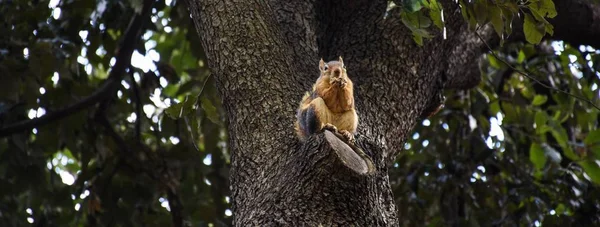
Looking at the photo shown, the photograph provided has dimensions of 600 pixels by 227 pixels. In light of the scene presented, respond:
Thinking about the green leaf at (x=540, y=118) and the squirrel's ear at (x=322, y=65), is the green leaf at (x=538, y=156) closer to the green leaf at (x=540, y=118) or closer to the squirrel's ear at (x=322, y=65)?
the green leaf at (x=540, y=118)

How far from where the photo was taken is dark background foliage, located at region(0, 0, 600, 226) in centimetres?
641

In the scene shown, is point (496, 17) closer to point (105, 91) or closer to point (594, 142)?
point (594, 142)

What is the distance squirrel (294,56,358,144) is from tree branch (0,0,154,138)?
7.76ft

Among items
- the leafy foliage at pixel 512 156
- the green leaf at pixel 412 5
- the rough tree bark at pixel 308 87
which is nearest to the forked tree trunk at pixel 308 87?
the rough tree bark at pixel 308 87

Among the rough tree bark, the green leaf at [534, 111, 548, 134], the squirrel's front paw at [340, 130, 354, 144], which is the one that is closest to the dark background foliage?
the green leaf at [534, 111, 548, 134]

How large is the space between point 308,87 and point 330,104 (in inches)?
6.3

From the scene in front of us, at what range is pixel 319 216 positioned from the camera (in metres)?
3.38

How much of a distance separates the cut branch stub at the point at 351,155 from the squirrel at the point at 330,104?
359 millimetres

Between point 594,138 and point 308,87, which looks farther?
point 594,138

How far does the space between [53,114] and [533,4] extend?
3856mm

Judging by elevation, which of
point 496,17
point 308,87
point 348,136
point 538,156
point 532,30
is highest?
point 308,87

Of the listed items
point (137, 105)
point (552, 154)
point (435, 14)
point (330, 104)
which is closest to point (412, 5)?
point (435, 14)

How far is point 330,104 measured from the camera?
14.2 feet

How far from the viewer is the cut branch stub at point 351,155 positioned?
11.1 feet
